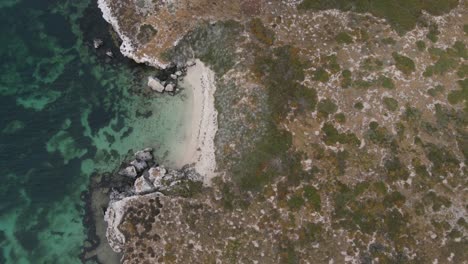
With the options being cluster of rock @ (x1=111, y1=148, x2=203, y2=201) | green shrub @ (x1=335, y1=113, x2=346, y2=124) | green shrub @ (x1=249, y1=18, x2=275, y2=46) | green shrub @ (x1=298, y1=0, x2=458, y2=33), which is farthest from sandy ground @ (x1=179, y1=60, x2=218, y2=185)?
green shrub @ (x1=298, y1=0, x2=458, y2=33)

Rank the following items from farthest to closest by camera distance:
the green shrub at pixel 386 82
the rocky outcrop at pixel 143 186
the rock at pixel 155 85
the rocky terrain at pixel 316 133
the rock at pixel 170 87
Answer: the rock at pixel 155 85 → the rock at pixel 170 87 → the green shrub at pixel 386 82 → the rocky outcrop at pixel 143 186 → the rocky terrain at pixel 316 133

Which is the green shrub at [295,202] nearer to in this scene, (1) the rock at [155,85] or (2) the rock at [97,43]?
(1) the rock at [155,85]

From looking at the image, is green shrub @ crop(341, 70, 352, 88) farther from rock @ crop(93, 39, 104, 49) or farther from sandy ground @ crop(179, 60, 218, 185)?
rock @ crop(93, 39, 104, 49)

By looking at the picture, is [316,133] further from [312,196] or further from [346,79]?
[346,79]

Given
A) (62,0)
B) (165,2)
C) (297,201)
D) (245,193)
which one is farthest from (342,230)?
(62,0)

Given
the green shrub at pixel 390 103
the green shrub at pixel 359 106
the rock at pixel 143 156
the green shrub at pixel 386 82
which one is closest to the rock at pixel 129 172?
the rock at pixel 143 156

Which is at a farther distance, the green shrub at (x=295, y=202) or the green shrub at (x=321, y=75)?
the green shrub at (x=321, y=75)

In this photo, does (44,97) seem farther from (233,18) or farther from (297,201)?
(297,201)

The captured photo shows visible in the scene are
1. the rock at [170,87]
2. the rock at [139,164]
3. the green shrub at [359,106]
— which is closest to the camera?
the green shrub at [359,106]
